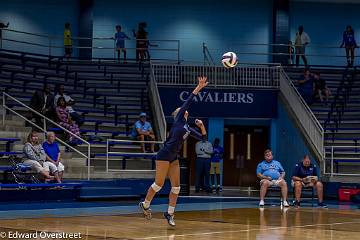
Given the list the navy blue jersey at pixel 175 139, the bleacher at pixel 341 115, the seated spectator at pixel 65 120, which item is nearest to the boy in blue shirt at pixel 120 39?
the bleacher at pixel 341 115

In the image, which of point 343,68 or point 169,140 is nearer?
point 169,140

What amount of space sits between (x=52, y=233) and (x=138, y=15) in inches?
924

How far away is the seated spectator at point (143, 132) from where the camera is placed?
2261 centimetres

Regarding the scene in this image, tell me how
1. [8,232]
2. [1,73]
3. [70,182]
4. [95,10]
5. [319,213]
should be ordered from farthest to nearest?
Answer: [95,10] → [1,73] → [70,182] → [319,213] → [8,232]

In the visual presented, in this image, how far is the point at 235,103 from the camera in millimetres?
27828

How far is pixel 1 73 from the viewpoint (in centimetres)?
2492

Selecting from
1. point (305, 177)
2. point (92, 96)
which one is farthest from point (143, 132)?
point (305, 177)

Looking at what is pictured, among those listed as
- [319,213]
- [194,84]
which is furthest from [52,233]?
[194,84]

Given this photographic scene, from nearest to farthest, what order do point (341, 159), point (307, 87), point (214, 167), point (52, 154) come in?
point (52, 154), point (341, 159), point (214, 167), point (307, 87)

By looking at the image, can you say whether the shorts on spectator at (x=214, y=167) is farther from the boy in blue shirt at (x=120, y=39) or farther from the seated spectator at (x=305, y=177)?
the boy in blue shirt at (x=120, y=39)

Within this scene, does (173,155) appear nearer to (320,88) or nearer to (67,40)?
(320,88)

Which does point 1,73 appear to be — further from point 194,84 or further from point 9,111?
point 194,84

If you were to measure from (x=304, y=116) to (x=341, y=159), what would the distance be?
223cm

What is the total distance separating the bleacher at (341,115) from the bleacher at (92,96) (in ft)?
21.8
